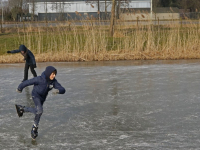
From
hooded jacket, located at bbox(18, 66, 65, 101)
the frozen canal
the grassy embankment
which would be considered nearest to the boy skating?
hooded jacket, located at bbox(18, 66, 65, 101)

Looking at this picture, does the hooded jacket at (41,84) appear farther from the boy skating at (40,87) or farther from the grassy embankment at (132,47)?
the grassy embankment at (132,47)

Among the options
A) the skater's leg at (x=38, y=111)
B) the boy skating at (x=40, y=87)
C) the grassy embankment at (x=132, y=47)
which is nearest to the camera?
the boy skating at (x=40, y=87)

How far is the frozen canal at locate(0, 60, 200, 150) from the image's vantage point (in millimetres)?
5352

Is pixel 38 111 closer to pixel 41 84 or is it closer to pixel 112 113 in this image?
pixel 41 84

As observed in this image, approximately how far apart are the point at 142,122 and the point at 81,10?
4751 centimetres

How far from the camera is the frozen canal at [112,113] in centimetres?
535

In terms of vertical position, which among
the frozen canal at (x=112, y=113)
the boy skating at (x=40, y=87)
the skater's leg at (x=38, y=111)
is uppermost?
the boy skating at (x=40, y=87)

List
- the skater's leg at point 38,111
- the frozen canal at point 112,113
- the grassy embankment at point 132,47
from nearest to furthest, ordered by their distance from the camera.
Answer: the frozen canal at point 112,113 < the skater's leg at point 38,111 < the grassy embankment at point 132,47

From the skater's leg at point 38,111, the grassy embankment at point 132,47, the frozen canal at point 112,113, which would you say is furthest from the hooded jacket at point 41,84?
the grassy embankment at point 132,47

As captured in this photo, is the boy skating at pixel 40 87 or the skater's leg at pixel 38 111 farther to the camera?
the skater's leg at pixel 38 111

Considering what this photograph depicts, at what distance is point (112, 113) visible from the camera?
6.97m

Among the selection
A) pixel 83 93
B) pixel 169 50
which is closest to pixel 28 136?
pixel 83 93

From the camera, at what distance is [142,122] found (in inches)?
249

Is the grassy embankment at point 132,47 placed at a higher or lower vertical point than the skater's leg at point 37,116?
higher
